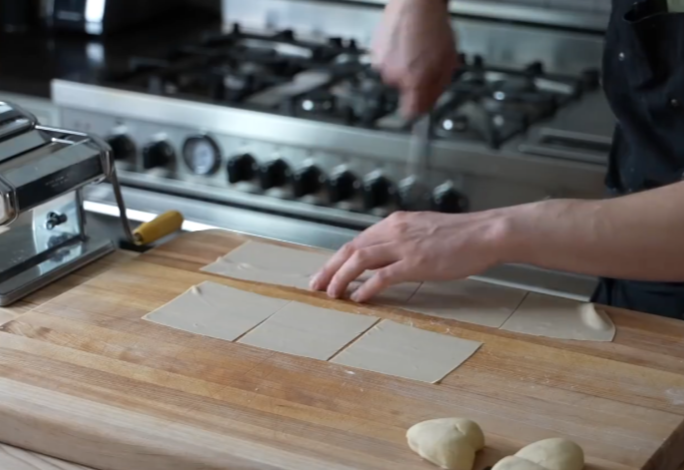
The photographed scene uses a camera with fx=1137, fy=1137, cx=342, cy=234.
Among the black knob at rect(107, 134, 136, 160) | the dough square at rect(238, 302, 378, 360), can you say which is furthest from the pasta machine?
the black knob at rect(107, 134, 136, 160)

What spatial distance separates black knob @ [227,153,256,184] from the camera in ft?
5.80

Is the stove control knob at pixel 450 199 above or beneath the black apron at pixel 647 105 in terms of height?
beneath

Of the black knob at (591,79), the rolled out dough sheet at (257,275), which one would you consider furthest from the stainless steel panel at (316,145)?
the rolled out dough sheet at (257,275)

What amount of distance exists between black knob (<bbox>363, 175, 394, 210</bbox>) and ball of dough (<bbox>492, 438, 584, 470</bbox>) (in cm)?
83

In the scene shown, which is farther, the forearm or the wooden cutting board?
the forearm

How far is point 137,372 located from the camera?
1012mm

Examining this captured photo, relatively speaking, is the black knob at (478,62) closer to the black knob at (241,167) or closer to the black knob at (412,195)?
the black knob at (412,195)

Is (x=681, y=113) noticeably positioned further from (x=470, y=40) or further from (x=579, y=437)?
(x=470, y=40)

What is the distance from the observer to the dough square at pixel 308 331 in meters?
1.07

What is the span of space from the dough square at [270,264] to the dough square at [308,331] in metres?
0.07

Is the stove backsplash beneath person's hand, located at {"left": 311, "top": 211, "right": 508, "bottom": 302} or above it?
above

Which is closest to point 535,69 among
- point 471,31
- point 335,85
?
point 471,31

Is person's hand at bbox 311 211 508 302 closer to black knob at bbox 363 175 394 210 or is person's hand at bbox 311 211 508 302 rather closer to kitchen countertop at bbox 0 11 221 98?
black knob at bbox 363 175 394 210

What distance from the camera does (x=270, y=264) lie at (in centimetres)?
126
